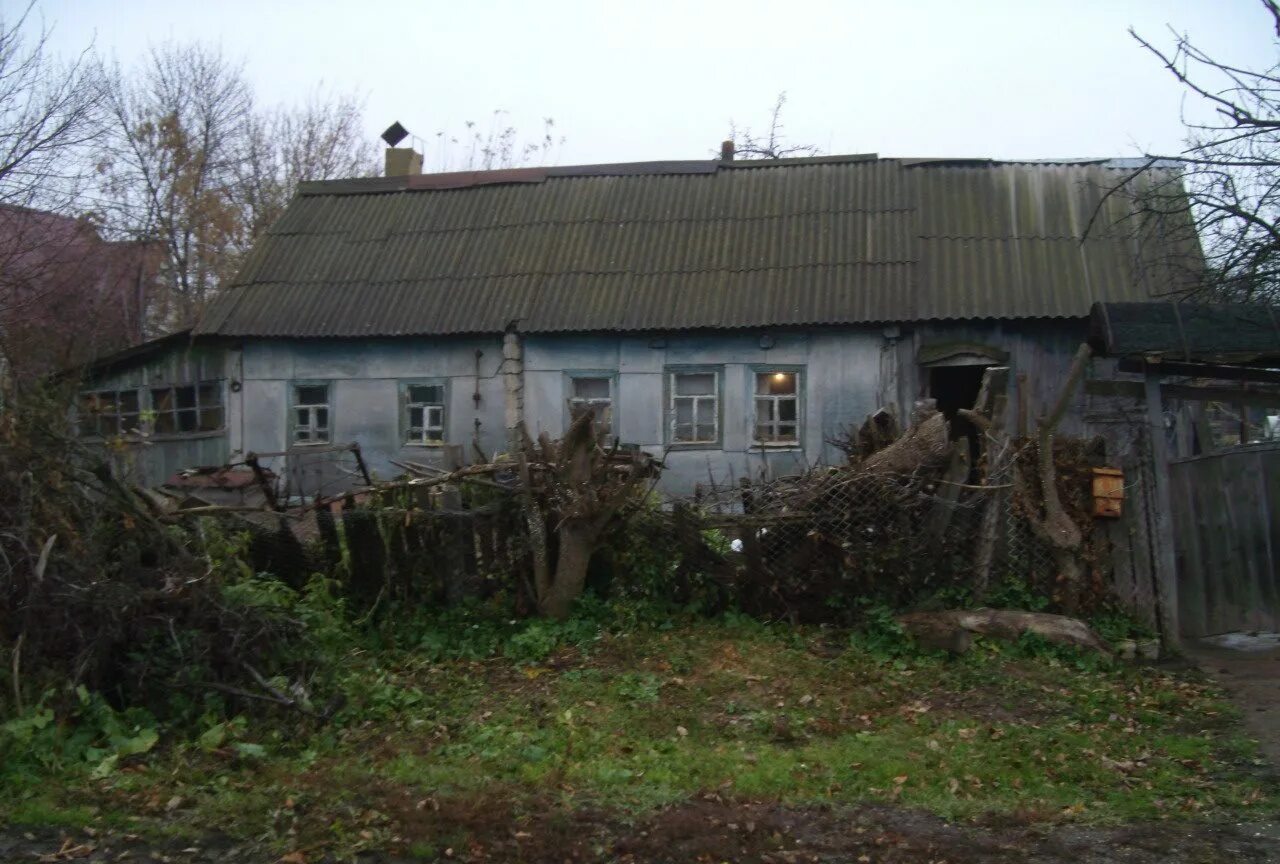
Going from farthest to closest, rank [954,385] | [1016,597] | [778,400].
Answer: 1. [954,385]
2. [778,400]
3. [1016,597]

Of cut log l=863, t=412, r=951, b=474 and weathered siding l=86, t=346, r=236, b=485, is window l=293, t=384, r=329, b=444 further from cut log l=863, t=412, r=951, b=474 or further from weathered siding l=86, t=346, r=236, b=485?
cut log l=863, t=412, r=951, b=474

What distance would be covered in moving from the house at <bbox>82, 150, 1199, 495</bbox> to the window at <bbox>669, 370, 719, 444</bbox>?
0.11 feet

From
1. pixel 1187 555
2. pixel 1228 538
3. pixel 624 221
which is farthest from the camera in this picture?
pixel 624 221

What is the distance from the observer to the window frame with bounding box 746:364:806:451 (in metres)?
18.8

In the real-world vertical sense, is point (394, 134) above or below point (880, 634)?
above

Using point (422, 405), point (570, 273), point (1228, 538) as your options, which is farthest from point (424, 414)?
point (1228, 538)

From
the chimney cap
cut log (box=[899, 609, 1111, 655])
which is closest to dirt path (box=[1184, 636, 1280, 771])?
cut log (box=[899, 609, 1111, 655])

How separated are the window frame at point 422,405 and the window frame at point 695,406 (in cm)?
359

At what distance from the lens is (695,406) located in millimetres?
19250

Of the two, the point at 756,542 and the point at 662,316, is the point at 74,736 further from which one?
the point at 662,316

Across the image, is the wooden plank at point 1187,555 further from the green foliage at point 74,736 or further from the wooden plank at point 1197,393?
the green foliage at point 74,736

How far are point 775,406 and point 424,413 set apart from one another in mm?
5761

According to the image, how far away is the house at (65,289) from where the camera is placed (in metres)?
13.8

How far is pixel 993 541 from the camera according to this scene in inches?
358
